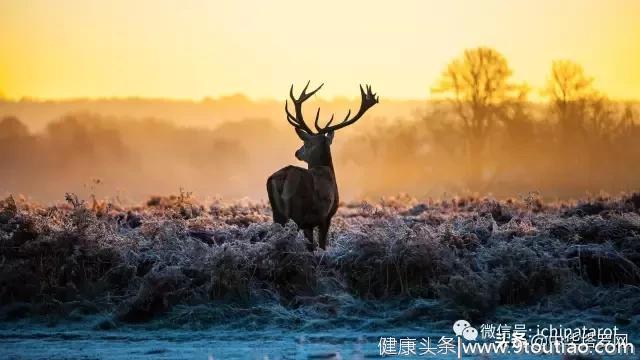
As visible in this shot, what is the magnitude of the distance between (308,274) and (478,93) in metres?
37.0

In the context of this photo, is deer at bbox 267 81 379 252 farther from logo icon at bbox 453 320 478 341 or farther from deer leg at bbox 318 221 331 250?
logo icon at bbox 453 320 478 341

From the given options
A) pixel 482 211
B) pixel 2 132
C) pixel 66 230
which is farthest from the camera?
pixel 2 132

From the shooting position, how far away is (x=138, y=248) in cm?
1471

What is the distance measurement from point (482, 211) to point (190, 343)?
12.7 m

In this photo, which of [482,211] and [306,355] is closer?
[306,355]

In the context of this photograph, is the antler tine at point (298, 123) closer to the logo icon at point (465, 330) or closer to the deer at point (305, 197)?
the deer at point (305, 197)

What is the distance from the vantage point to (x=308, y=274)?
12930mm

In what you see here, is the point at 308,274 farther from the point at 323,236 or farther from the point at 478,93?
the point at 478,93

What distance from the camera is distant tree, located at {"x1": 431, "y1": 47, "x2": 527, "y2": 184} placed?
47.3 metres

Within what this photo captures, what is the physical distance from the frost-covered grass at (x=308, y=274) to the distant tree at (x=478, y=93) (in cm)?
3224

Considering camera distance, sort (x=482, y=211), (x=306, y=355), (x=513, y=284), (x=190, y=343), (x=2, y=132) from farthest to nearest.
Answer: (x=2, y=132) < (x=482, y=211) < (x=513, y=284) < (x=190, y=343) < (x=306, y=355)

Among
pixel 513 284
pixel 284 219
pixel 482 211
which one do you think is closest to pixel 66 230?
pixel 284 219

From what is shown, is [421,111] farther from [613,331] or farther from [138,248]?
[613,331]

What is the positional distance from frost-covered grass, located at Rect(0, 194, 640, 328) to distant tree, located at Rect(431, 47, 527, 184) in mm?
32237
